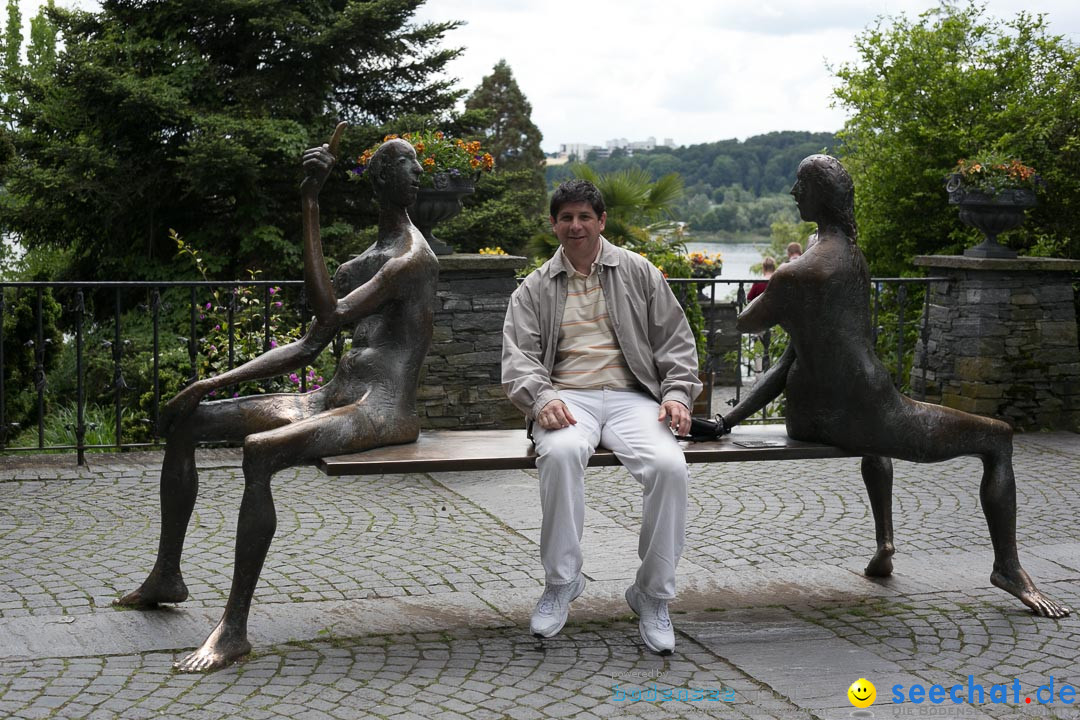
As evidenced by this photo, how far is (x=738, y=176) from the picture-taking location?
2409 cm

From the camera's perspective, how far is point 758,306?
14.7 ft

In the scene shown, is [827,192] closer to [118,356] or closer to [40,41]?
[118,356]

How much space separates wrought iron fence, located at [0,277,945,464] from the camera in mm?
7465

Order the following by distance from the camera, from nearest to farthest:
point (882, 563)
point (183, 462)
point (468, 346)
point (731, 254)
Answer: point (183, 462) < point (882, 563) < point (468, 346) < point (731, 254)

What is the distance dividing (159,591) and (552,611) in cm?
150

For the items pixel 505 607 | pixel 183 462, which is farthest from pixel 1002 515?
pixel 183 462

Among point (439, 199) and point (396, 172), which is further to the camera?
point (439, 199)

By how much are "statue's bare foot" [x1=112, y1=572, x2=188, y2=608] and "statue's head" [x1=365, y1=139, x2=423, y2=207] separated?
1.67 m

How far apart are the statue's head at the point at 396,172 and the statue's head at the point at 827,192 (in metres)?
1.50

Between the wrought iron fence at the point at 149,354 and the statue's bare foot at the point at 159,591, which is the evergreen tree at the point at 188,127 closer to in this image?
the wrought iron fence at the point at 149,354

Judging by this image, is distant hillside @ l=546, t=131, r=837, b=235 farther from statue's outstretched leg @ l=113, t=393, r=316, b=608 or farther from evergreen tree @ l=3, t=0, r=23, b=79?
statue's outstretched leg @ l=113, t=393, r=316, b=608

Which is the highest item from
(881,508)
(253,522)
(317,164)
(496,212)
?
(496,212)

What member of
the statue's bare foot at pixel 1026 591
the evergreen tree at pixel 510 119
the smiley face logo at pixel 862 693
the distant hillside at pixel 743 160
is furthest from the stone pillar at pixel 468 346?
the evergreen tree at pixel 510 119

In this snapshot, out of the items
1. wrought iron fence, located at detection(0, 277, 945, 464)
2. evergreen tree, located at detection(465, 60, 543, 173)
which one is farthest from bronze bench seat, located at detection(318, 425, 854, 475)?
evergreen tree, located at detection(465, 60, 543, 173)
